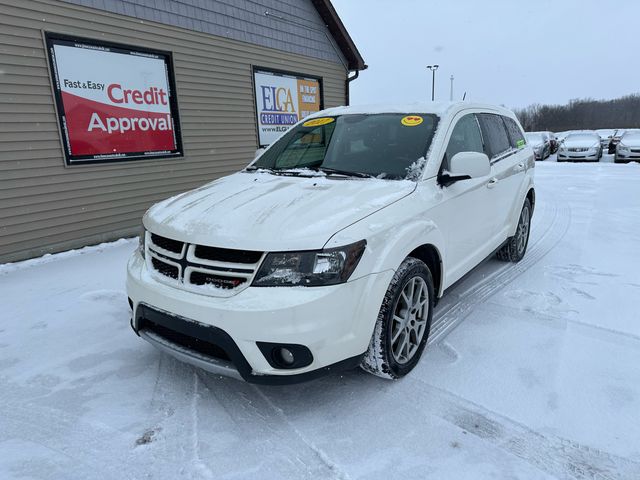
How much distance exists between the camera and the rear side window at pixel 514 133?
4.74 meters

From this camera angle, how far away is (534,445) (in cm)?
217

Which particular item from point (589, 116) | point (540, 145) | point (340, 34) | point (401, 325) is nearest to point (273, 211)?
point (401, 325)

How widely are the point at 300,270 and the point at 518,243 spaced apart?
3674 mm

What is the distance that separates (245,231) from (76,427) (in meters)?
1.43

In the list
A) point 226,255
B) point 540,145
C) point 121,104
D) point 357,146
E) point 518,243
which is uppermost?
point 121,104

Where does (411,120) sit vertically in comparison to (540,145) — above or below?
above

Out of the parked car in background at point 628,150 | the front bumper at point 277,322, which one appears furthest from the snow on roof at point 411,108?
the parked car in background at point 628,150

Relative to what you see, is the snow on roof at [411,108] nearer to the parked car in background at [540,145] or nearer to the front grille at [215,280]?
the front grille at [215,280]

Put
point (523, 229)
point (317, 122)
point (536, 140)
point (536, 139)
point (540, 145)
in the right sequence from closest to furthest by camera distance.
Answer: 1. point (317, 122)
2. point (523, 229)
3. point (540, 145)
4. point (536, 140)
5. point (536, 139)

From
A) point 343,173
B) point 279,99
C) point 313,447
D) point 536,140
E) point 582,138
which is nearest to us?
point 313,447

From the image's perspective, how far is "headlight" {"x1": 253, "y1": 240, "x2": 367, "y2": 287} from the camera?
2152 millimetres

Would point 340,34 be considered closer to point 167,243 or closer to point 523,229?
point 523,229

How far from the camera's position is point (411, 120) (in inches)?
133

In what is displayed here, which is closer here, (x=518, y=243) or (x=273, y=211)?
(x=273, y=211)
